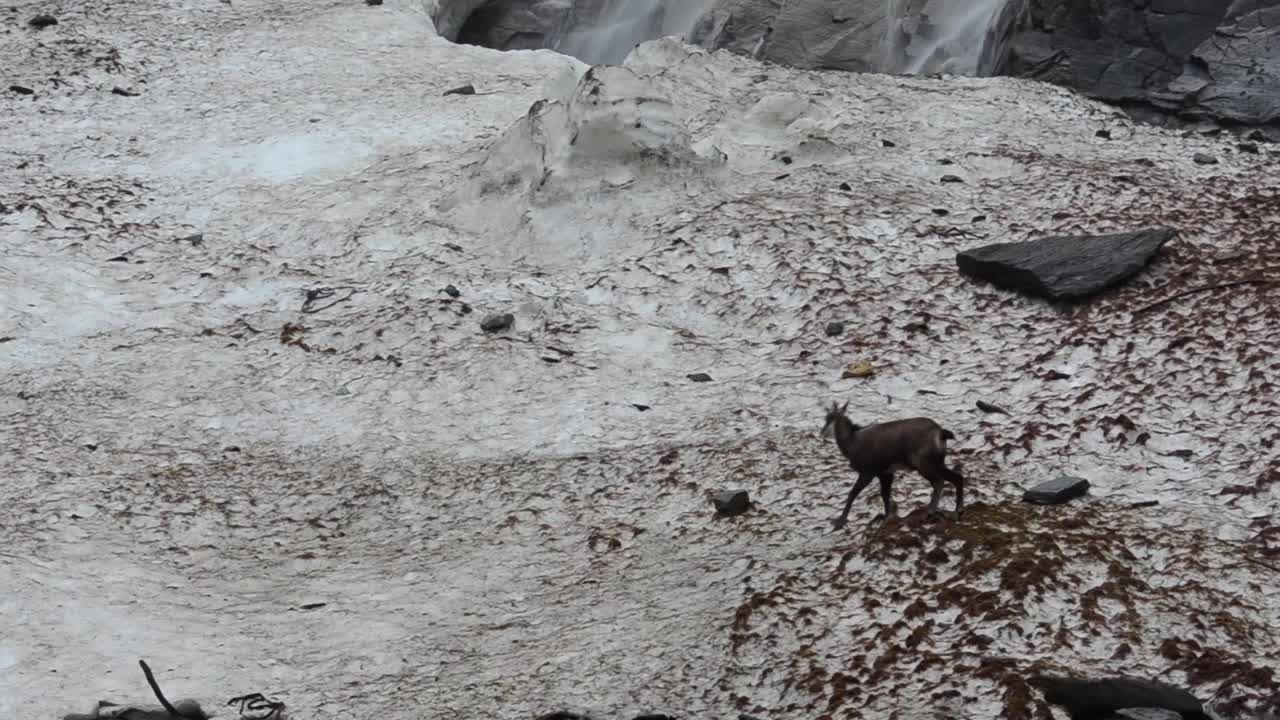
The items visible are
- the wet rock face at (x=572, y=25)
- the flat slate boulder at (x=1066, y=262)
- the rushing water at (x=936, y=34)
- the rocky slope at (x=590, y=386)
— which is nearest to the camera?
the rocky slope at (x=590, y=386)

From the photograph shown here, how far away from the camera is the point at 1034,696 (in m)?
7.74

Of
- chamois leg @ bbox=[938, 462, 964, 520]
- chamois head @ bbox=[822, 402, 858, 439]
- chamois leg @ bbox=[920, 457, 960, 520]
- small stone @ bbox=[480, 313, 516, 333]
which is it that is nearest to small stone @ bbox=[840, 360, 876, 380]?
chamois head @ bbox=[822, 402, 858, 439]

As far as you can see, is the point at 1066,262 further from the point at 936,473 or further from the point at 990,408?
the point at 936,473

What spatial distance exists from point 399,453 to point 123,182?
26.0ft

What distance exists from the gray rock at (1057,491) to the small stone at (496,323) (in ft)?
20.9

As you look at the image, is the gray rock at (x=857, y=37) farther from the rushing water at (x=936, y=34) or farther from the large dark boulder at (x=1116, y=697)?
the large dark boulder at (x=1116, y=697)

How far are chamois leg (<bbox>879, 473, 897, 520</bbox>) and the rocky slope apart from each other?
27cm

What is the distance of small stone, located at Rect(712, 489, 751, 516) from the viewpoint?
1129 cm

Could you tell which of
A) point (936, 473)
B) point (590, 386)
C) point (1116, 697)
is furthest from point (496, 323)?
point (1116, 697)

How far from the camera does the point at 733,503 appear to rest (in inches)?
444

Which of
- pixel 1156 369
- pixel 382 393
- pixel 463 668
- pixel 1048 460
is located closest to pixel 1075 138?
pixel 1156 369

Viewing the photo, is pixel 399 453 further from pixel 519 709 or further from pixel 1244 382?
pixel 1244 382

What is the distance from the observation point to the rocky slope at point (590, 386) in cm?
919

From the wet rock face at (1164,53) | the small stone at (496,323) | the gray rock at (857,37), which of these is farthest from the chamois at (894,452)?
the gray rock at (857,37)
